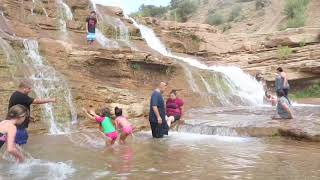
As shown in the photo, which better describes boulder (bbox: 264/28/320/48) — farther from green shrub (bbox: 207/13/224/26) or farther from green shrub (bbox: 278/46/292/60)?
green shrub (bbox: 207/13/224/26)

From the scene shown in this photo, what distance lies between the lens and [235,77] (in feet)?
75.4

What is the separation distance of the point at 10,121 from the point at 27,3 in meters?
16.1

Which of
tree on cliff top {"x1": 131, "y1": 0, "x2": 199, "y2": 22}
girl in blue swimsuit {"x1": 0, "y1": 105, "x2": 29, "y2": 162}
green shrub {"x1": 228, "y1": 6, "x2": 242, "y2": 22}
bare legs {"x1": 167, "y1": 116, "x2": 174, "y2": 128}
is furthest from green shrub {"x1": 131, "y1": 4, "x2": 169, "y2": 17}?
girl in blue swimsuit {"x1": 0, "y1": 105, "x2": 29, "y2": 162}

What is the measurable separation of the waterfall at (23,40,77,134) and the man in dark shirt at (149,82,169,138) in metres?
2.97

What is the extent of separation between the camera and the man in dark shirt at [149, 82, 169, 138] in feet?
37.0

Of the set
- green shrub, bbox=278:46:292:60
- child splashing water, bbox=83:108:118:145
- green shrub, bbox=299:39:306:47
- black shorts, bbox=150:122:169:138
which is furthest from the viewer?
green shrub, bbox=299:39:306:47

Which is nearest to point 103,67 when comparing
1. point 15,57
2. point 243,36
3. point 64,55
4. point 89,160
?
point 64,55

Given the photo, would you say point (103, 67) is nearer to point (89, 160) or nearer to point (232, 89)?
point (232, 89)

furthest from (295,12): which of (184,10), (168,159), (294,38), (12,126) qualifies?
(12,126)

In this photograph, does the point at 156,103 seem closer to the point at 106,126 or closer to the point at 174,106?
the point at 106,126

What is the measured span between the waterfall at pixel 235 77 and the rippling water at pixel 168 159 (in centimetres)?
1011

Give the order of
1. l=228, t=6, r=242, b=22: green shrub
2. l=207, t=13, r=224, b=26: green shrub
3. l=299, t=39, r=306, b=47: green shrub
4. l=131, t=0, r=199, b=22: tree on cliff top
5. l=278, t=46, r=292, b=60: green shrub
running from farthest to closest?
l=131, t=0, r=199, b=22: tree on cliff top
l=207, t=13, r=224, b=26: green shrub
l=228, t=6, r=242, b=22: green shrub
l=299, t=39, r=306, b=47: green shrub
l=278, t=46, r=292, b=60: green shrub

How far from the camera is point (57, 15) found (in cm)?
2198

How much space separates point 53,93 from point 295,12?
1049 inches
